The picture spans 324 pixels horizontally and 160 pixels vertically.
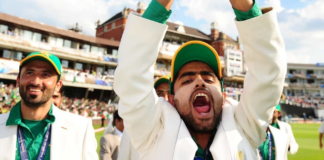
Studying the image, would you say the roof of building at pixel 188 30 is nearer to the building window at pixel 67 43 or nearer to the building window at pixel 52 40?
the building window at pixel 67 43

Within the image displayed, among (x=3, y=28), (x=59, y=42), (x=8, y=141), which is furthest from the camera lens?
(x=59, y=42)

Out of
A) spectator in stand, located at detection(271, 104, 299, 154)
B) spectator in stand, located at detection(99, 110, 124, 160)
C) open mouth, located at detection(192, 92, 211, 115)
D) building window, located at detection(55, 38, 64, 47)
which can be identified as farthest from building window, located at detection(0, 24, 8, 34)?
open mouth, located at detection(192, 92, 211, 115)

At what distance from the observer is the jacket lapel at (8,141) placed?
211 centimetres

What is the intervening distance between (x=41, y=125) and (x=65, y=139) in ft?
1.05

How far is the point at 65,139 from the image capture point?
235 centimetres

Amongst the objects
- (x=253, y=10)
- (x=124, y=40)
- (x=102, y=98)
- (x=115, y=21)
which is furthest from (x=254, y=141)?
(x=115, y=21)

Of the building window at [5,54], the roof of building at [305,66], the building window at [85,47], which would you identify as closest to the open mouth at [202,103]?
the building window at [5,54]

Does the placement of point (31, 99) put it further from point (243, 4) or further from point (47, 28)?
point (47, 28)

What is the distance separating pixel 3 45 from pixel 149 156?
30.2 m

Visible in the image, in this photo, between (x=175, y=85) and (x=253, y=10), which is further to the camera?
(x=175, y=85)

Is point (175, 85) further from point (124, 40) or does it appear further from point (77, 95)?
point (77, 95)

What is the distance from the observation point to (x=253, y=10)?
1501 millimetres

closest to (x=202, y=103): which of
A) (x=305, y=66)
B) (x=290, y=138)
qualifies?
(x=290, y=138)

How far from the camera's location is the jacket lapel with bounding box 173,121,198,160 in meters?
1.56
